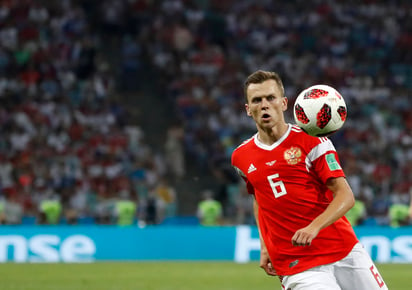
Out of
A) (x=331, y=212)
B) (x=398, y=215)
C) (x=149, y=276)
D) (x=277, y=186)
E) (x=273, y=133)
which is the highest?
(x=273, y=133)

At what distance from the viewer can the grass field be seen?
12.3 metres

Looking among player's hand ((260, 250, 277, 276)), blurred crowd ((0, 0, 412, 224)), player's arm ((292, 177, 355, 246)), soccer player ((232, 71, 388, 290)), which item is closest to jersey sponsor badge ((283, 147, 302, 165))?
soccer player ((232, 71, 388, 290))

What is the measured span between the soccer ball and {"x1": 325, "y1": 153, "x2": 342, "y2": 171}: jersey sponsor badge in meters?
0.16

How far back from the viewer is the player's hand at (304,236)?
483 centimetres

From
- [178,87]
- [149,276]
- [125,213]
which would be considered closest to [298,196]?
[149,276]

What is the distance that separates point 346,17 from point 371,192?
7.22 meters

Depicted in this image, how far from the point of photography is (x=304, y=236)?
191 inches

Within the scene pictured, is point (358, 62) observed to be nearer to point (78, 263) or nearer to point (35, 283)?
point (78, 263)

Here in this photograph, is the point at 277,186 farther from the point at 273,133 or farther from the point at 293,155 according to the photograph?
the point at 273,133

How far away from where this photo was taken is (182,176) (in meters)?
21.6

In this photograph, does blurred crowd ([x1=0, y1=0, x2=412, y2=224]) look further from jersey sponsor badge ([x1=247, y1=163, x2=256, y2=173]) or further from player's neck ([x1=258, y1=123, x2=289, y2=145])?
player's neck ([x1=258, y1=123, x2=289, y2=145])

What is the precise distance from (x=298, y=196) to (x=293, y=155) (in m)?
0.25

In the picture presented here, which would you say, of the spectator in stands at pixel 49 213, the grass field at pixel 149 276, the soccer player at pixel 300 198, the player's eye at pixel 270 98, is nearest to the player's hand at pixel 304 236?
the soccer player at pixel 300 198

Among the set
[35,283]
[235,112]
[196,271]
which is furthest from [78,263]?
[235,112]
